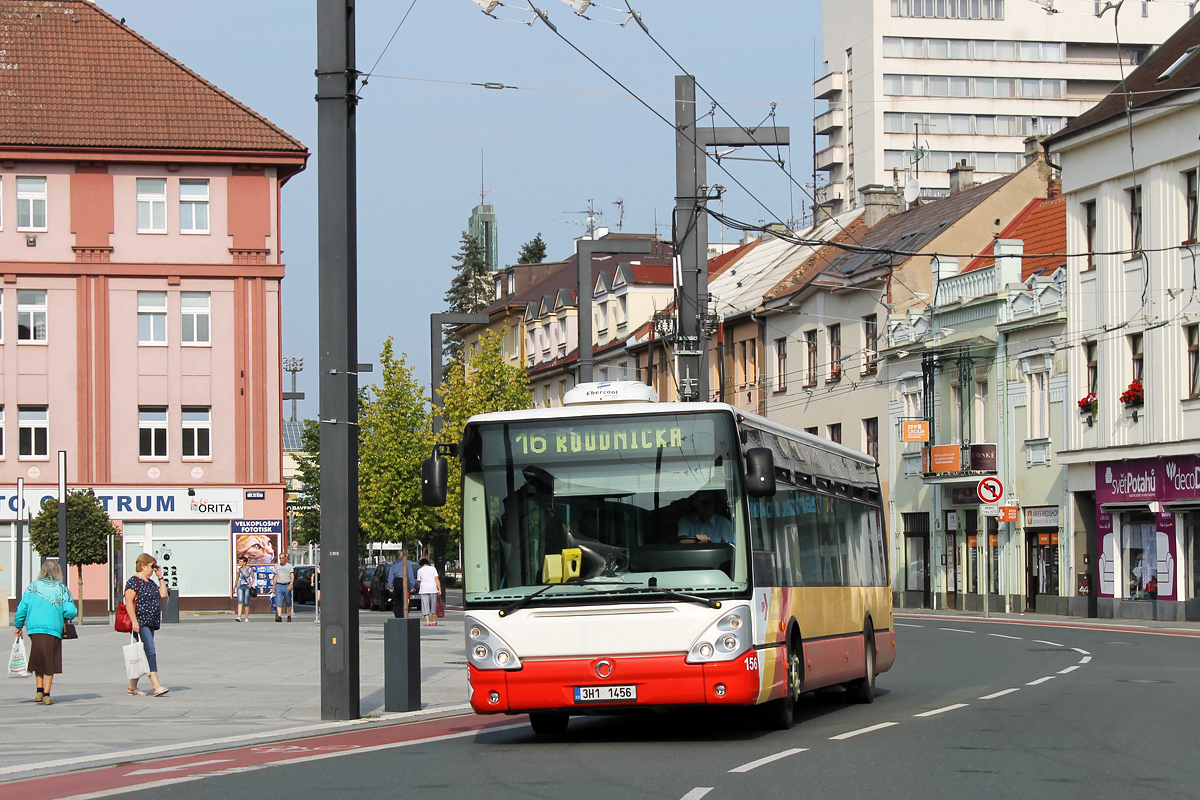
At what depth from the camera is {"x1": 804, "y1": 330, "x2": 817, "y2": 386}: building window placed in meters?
59.6

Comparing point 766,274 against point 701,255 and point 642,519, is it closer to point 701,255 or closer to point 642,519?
point 701,255

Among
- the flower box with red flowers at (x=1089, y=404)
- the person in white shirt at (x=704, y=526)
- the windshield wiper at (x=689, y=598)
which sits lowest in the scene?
the windshield wiper at (x=689, y=598)

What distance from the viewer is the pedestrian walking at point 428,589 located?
39250 mm

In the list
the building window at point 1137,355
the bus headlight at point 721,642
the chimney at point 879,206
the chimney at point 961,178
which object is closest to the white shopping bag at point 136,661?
the bus headlight at point 721,642

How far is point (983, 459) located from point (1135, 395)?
704 centimetres

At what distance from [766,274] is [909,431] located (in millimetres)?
17459

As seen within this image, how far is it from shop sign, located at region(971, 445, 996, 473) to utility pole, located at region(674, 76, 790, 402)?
28.4m

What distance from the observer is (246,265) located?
164 feet

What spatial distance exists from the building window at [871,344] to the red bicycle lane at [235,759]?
3994cm

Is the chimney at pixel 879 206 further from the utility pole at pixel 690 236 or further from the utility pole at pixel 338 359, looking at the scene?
the utility pole at pixel 338 359

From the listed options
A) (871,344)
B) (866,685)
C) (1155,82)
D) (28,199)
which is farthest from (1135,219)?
(28,199)

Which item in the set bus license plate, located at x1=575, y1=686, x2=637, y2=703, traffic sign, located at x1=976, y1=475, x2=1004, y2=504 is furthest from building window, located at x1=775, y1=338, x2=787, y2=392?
bus license plate, located at x1=575, y1=686, x2=637, y2=703

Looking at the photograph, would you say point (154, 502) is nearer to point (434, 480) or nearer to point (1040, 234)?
point (1040, 234)

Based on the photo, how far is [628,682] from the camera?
13.4 m
